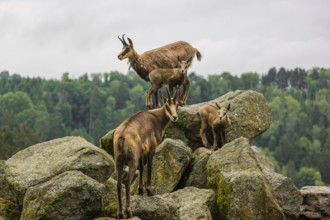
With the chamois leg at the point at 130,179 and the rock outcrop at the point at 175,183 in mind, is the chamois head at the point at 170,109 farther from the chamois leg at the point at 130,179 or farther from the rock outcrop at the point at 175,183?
the chamois leg at the point at 130,179

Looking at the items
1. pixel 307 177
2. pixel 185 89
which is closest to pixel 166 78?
pixel 185 89

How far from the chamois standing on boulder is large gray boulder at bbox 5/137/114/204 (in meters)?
5.30

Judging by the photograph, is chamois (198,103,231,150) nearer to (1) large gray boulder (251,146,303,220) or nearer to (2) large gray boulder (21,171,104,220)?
(1) large gray boulder (251,146,303,220)

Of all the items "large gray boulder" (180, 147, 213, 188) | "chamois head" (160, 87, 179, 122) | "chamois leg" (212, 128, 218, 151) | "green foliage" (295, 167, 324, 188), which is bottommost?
"green foliage" (295, 167, 324, 188)

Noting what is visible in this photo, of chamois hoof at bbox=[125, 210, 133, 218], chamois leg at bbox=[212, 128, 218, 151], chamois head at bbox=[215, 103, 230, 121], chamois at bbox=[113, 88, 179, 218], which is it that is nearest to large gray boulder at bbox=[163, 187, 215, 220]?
chamois at bbox=[113, 88, 179, 218]

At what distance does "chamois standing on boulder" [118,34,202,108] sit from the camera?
103 ft

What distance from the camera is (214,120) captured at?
2988cm

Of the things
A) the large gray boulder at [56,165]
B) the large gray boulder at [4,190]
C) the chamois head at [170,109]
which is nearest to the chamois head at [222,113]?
the chamois head at [170,109]

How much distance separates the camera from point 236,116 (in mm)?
31219

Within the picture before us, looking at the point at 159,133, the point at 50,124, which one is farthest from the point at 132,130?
the point at 50,124

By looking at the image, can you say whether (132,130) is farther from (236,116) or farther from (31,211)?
(236,116)

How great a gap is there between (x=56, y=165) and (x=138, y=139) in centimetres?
412

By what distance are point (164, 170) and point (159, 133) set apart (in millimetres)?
3932

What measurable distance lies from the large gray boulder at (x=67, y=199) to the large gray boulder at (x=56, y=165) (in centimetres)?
171
